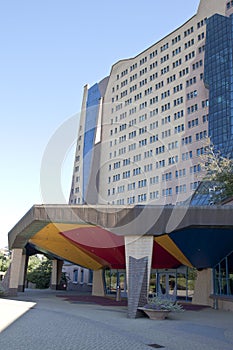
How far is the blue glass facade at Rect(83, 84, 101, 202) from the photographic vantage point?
3839 inches

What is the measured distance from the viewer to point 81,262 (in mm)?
35406

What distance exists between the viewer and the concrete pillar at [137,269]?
1748 cm

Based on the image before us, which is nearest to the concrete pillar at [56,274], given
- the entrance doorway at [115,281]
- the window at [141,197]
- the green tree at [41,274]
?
the green tree at [41,274]

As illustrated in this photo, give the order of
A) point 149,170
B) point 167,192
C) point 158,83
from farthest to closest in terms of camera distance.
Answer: point 158,83
point 149,170
point 167,192

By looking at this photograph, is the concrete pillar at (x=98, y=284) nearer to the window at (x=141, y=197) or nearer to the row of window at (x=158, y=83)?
the window at (x=141, y=197)

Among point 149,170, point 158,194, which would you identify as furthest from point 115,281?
point 149,170

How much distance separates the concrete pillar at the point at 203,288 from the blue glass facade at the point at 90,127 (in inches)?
2777

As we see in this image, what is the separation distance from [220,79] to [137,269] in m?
56.5

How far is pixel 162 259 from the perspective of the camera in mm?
27781

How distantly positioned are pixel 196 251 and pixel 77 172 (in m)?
81.0

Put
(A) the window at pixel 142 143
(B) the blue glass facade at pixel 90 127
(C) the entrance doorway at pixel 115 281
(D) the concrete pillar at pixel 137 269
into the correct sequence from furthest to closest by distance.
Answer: (B) the blue glass facade at pixel 90 127 < (A) the window at pixel 142 143 < (C) the entrance doorway at pixel 115 281 < (D) the concrete pillar at pixel 137 269

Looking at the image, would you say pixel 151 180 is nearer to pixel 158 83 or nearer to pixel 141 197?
pixel 141 197

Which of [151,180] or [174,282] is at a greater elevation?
[151,180]

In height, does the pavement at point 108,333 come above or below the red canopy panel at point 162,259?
below
